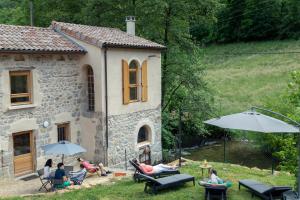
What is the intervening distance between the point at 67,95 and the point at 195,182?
6.87 meters

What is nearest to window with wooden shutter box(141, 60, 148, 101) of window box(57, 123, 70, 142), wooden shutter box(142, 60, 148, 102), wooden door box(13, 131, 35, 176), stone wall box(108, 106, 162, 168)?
wooden shutter box(142, 60, 148, 102)

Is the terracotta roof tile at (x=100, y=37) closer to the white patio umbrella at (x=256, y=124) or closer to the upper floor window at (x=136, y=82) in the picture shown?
the upper floor window at (x=136, y=82)

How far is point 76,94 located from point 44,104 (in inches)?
69.4

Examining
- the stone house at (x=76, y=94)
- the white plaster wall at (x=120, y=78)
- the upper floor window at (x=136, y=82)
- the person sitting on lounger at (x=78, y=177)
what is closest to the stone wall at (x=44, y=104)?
the stone house at (x=76, y=94)

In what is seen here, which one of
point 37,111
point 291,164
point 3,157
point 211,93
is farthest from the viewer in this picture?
point 211,93

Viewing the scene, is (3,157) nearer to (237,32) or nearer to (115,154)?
(115,154)

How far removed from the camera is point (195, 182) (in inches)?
479

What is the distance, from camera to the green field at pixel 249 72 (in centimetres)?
3350

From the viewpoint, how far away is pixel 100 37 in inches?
621

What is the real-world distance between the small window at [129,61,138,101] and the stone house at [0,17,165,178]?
0.05 m

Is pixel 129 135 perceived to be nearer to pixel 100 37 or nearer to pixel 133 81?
pixel 133 81

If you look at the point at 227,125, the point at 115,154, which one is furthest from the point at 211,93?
the point at 227,125

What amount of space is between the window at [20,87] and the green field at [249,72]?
16.5m

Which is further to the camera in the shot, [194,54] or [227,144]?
[227,144]
